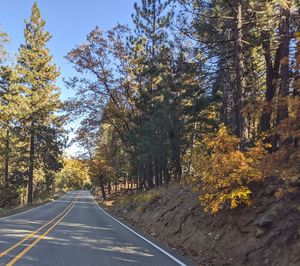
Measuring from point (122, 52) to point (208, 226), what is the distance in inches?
959

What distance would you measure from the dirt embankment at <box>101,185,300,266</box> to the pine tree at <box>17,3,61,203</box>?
95.5 ft

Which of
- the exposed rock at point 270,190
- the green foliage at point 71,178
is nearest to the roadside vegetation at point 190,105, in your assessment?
the exposed rock at point 270,190

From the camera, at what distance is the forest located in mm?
9875

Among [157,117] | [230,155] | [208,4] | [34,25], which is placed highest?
[34,25]

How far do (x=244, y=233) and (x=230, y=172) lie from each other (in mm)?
1594

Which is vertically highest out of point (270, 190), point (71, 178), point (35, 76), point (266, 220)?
point (35, 76)

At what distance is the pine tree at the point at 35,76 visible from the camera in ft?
131

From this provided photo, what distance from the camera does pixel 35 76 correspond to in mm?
40094

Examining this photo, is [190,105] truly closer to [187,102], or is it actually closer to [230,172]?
[187,102]

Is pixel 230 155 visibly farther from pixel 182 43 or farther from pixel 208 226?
pixel 182 43

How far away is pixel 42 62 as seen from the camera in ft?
133

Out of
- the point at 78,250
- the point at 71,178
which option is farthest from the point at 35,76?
the point at 71,178

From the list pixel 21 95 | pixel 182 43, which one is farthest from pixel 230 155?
pixel 21 95

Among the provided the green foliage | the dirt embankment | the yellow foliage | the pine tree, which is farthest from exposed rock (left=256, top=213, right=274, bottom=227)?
the green foliage
